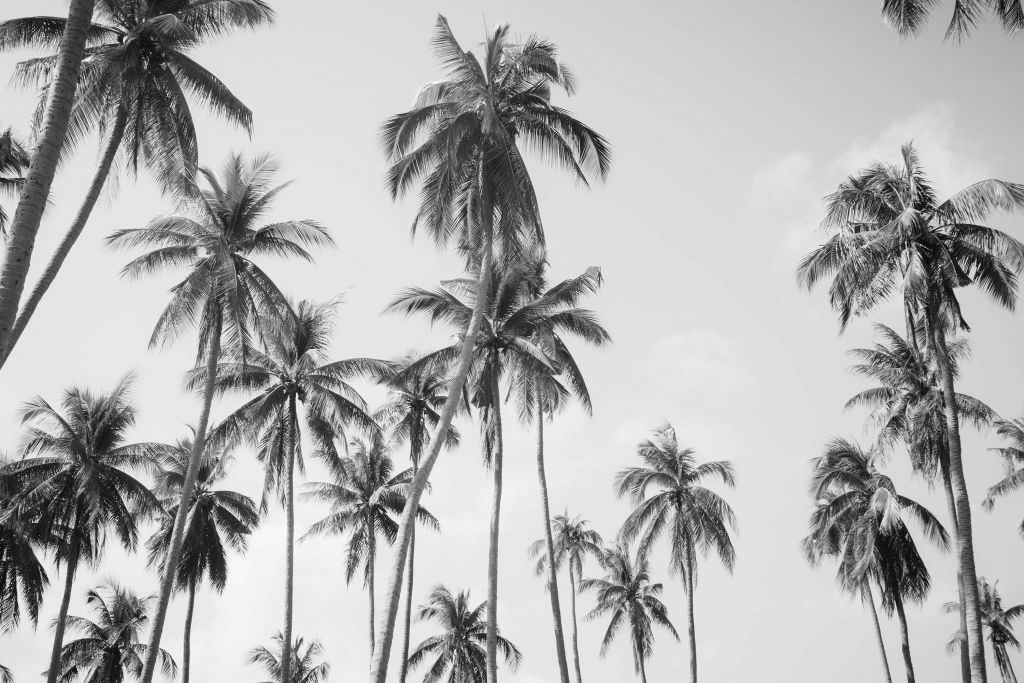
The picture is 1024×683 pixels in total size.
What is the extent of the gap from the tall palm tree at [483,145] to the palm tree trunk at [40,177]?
790 cm

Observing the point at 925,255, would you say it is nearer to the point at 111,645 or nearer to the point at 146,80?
the point at 146,80

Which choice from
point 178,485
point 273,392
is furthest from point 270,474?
point 178,485

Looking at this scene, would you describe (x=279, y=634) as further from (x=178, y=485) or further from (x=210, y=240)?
(x=210, y=240)

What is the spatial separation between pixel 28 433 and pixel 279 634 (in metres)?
21.8

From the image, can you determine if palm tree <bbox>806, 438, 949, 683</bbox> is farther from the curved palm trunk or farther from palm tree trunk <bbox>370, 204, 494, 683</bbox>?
palm tree trunk <bbox>370, 204, 494, 683</bbox>

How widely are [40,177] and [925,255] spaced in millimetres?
20046

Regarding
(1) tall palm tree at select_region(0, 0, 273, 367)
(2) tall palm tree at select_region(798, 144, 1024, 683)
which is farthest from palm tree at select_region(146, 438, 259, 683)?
(2) tall palm tree at select_region(798, 144, 1024, 683)

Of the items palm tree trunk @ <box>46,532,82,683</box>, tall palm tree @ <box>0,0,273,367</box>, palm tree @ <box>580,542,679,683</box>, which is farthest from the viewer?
palm tree @ <box>580,542,679,683</box>

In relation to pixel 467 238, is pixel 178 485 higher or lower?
lower

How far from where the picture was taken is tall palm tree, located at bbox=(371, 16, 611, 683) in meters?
18.2

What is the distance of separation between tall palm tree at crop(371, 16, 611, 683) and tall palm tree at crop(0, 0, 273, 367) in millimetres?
3847

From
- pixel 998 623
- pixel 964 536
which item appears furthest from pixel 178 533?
pixel 998 623

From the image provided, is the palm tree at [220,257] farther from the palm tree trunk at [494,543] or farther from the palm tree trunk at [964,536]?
the palm tree trunk at [964,536]

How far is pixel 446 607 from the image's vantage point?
43.1 metres
